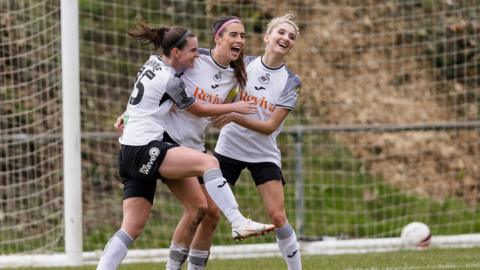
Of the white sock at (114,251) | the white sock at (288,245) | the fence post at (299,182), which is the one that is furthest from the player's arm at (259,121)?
the fence post at (299,182)

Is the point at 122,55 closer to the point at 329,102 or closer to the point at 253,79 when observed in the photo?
the point at 329,102

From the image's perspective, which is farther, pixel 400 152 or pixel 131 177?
pixel 400 152

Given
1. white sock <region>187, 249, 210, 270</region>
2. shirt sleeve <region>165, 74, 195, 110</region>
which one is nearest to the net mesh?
white sock <region>187, 249, 210, 270</region>

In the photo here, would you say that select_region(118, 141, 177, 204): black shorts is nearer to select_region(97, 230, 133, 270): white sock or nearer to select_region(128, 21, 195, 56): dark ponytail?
A: select_region(97, 230, 133, 270): white sock

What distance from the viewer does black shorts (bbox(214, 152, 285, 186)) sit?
7750 mm

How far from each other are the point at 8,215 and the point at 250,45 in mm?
3846

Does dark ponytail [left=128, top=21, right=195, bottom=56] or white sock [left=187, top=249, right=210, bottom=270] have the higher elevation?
dark ponytail [left=128, top=21, right=195, bottom=56]

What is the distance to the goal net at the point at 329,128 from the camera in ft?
38.1

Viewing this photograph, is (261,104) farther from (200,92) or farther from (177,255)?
(177,255)

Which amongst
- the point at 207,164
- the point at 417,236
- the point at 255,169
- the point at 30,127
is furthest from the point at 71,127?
the point at 417,236

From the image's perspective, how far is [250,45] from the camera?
13664mm

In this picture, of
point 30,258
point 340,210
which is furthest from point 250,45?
point 30,258

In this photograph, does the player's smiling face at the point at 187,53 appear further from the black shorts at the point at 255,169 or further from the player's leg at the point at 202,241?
the player's leg at the point at 202,241

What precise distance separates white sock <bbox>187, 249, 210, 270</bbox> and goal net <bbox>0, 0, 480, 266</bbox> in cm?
369
